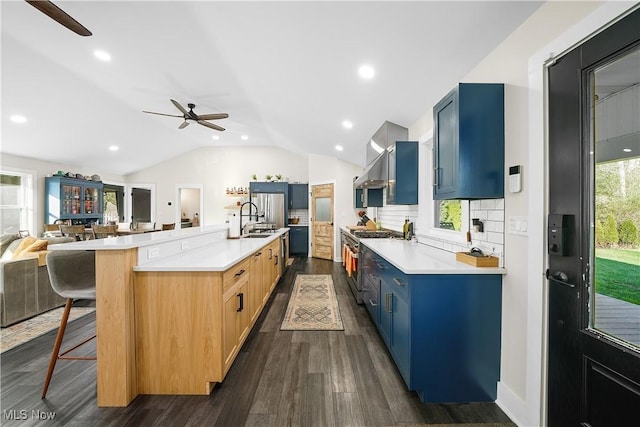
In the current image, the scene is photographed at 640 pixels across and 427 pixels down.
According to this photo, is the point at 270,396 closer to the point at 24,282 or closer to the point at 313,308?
the point at 313,308

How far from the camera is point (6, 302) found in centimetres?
288

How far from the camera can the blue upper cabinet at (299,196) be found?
790 cm

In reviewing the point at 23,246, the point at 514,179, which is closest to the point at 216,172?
the point at 23,246

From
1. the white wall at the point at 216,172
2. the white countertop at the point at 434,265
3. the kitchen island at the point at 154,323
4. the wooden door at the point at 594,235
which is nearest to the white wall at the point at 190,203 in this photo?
the white wall at the point at 216,172

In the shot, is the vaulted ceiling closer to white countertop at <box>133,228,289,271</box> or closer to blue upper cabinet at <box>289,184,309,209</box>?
blue upper cabinet at <box>289,184,309,209</box>

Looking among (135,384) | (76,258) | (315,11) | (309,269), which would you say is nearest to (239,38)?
(315,11)

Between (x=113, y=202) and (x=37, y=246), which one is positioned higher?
(x=113, y=202)

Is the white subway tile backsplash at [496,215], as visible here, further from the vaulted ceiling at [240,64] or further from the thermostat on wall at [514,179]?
the vaulted ceiling at [240,64]

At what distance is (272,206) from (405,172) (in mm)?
4966

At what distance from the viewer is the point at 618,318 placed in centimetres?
111

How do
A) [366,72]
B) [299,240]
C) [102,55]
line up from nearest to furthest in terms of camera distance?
[366,72] → [102,55] → [299,240]

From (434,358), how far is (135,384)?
2071mm

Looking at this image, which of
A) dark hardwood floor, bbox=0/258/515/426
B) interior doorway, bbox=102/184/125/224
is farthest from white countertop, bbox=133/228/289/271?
interior doorway, bbox=102/184/125/224

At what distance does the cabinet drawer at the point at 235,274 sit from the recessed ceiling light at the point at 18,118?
5.45 meters
